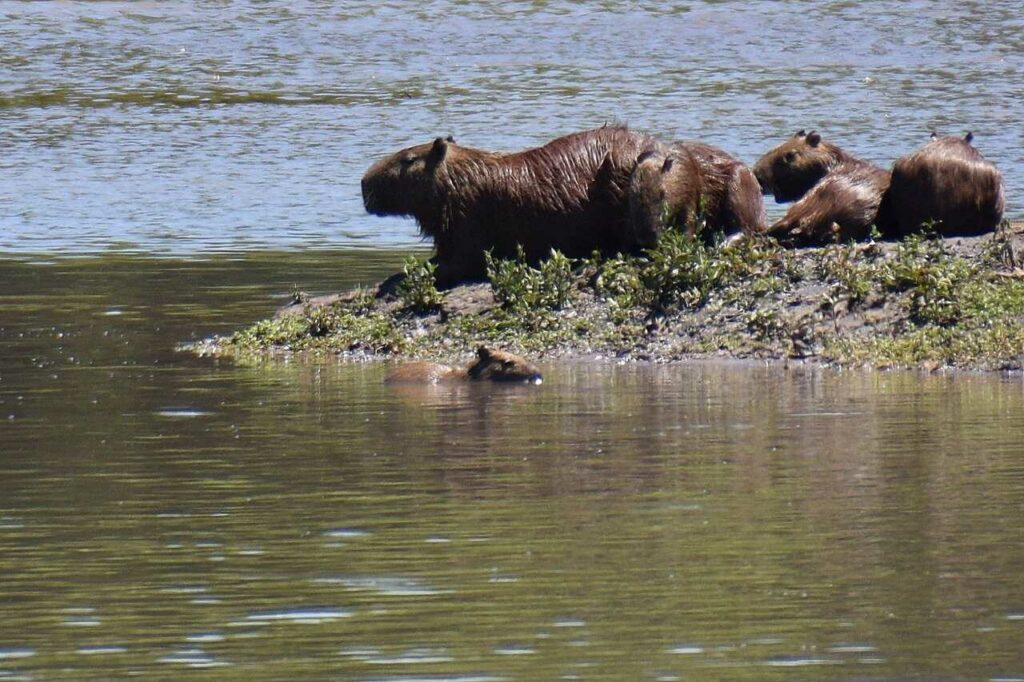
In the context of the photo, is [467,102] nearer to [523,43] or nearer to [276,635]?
[523,43]

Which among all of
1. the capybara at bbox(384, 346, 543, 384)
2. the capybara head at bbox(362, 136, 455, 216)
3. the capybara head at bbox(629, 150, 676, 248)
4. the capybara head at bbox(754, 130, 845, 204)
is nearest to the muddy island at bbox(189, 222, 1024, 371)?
the capybara head at bbox(629, 150, 676, 248)

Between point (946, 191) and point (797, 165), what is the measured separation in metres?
1.54

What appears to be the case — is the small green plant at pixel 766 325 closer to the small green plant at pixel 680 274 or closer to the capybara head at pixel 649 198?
the small green plant at pixel 680 274

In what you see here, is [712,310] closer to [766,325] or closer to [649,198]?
[766,325]

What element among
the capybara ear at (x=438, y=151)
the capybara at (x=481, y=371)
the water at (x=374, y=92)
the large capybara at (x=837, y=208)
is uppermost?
the capybara ear at (x=438, y=151)

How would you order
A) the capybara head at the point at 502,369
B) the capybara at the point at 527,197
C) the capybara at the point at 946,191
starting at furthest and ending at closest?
the capybara at the point at 527,197 → the capybara at the point at 946,191 → the capybara head at the point at 502,369

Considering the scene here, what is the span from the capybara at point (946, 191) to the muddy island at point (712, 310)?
15 cm

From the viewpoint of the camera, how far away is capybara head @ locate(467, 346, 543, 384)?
1187 cm

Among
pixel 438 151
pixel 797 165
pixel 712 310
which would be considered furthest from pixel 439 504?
pixel 797 165

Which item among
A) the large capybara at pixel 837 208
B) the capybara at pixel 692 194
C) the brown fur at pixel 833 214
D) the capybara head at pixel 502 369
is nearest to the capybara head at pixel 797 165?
the large capybara at pixel 837 208

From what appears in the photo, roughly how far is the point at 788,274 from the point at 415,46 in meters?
23.3

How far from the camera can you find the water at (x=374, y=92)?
23.9m

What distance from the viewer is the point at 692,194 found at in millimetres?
13820

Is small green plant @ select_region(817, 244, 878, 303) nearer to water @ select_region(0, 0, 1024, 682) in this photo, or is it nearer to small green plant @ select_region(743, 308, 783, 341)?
small green plant @ select_region(743, 308, 783, 341)
